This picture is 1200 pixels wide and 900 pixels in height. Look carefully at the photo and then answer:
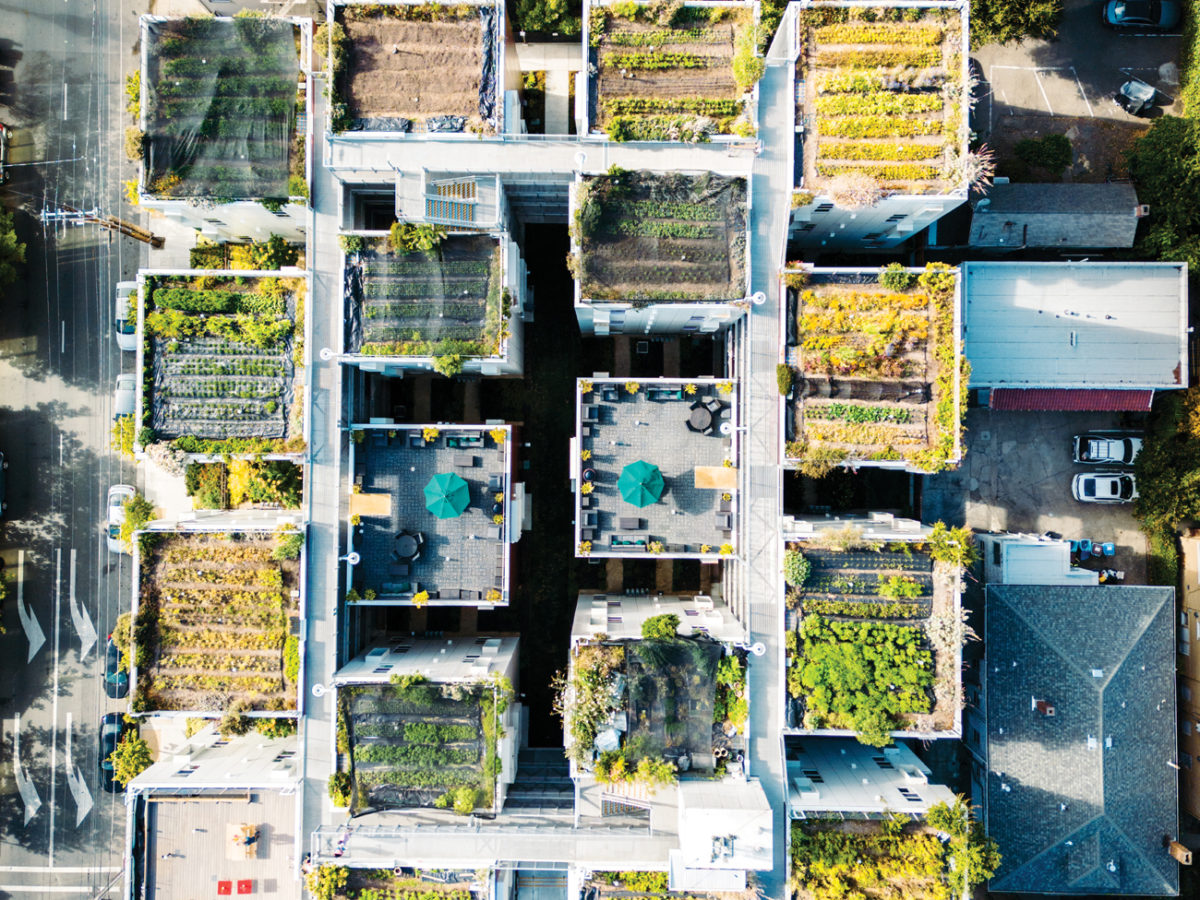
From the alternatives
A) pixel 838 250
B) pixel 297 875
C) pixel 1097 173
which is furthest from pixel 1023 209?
pixel 297 875

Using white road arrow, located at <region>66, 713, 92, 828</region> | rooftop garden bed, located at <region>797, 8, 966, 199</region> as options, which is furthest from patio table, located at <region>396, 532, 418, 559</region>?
white road arrow, located at <region>66, 713, 92, 828</region>

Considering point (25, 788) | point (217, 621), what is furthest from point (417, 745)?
point (25, 788)

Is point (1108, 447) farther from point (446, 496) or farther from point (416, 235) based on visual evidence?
point (416, 235)

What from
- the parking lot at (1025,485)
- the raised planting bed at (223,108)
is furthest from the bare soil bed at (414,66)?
the parking lot at (1025,485)

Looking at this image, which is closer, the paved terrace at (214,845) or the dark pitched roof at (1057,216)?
the paved terrace at (214,845)

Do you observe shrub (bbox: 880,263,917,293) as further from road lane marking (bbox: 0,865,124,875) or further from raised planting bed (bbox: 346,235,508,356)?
road lane marking (bbox: 0,865,124,875)

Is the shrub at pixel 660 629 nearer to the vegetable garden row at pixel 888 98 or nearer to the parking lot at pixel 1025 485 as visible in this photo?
the parking lot at pixel 1025 485

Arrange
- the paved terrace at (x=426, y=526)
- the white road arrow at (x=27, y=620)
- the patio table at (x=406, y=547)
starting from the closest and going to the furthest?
the patio table at (x=406, y=547) < the paved terrace at (x=426, y=526) < the white road arrow at (x=27, y=620)
